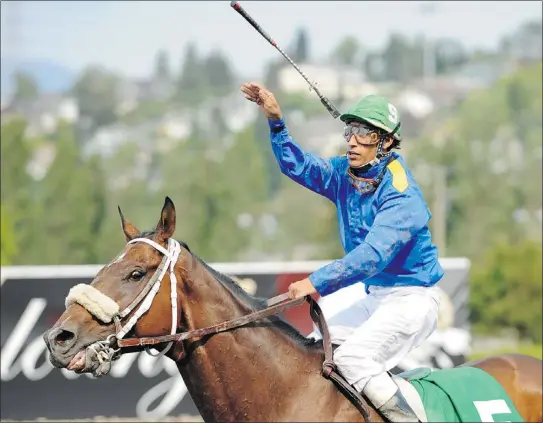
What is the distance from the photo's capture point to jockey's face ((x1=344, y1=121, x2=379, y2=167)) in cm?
546

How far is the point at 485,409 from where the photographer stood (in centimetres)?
542

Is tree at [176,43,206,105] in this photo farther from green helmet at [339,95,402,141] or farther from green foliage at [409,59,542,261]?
green helmet at [339,95,402,141]

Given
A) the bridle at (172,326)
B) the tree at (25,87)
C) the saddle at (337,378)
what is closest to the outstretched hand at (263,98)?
the bridle at (172,326)

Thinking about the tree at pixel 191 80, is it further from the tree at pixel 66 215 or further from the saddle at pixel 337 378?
the saddle at pixel 337 378

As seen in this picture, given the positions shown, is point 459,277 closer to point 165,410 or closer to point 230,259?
point 165,410

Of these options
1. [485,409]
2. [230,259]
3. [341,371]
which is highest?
[341,371]

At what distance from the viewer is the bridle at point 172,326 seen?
4.93 metres

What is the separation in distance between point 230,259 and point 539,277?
383 inches

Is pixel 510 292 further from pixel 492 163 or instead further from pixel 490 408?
pixel 490 408

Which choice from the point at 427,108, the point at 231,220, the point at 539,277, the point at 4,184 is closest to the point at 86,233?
the point at 4,184

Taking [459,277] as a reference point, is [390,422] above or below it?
above

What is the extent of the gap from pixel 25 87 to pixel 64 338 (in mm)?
43969

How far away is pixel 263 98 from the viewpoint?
5602 mm

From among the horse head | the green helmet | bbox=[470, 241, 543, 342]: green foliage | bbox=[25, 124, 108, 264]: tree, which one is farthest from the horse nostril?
bbox=[25, 124, 108, 264]: tree
